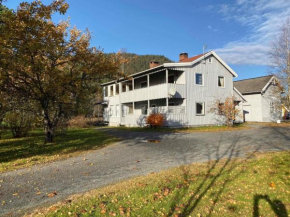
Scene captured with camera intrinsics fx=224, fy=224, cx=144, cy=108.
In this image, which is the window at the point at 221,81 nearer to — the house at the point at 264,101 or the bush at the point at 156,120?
the house at the point at 264,101

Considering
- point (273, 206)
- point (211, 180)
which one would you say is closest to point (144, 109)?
point (211, 180)

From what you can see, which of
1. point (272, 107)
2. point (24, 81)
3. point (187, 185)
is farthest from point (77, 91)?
point (272, 107)

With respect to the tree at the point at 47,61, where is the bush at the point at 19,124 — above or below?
below

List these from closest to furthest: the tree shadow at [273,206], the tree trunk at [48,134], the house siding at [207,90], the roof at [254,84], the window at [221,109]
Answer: the tree shadow at [273,206] → the tree trunk at [48,134] → the window at [221,109] → the house siding at [207,90] → the roof at [254,84]

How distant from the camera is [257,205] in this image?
13.7 feet

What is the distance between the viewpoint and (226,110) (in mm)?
20562

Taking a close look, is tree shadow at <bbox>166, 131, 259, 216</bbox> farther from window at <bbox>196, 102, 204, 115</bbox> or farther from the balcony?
window at <bbox>196, 102, 204, 115</bbox>

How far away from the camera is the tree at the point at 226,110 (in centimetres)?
2048

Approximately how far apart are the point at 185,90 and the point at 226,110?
4154 millimetres

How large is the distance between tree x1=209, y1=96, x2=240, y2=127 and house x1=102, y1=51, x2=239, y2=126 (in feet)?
1.79

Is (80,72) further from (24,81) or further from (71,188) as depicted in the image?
(71,188)

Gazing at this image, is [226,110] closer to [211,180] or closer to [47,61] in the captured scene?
[47,61]

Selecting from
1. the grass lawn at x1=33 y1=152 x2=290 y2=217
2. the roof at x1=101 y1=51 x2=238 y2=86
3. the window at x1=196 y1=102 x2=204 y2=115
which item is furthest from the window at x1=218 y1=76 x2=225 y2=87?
the grass lawn at x1=33 y1=152 x2=290 y2=217

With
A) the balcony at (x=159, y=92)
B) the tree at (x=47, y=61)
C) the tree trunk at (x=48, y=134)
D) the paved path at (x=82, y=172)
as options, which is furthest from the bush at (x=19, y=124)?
the balcony at (x=159, y=92)
